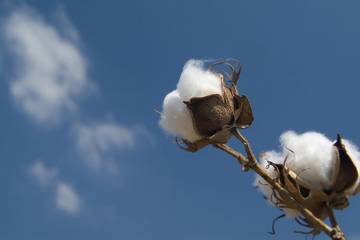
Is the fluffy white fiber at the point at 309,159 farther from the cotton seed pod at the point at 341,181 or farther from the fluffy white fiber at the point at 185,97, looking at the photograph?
the fluffy white fiber at the point at 185,97

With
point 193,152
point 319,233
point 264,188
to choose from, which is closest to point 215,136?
point 193,152

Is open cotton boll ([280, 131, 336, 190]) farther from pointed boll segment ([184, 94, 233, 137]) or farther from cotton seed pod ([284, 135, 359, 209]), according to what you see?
pointed boll segment ([184, 94, 233, 137])

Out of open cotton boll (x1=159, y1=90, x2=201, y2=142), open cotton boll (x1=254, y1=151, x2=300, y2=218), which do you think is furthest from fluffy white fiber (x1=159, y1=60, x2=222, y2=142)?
open cotton boll (x1=254, y1=151, x2=300, y2=218)

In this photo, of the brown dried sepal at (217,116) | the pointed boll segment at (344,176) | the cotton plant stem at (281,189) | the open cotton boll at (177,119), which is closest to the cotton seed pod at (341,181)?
the pointed boll segment at (344,176)

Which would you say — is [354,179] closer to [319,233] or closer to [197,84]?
[319,233]

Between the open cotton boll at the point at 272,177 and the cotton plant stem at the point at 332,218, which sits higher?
the open cotton boll at the point at 272,177

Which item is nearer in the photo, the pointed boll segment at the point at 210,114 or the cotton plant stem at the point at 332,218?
the cotton plant stem at the point at 332,218
